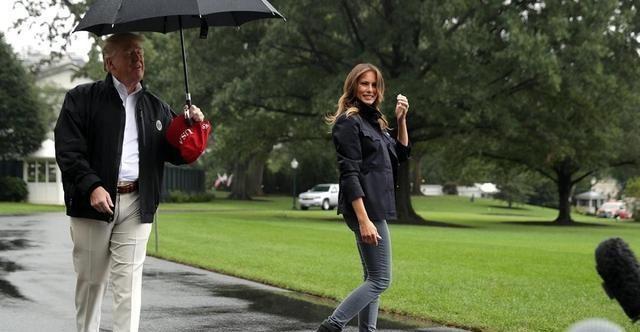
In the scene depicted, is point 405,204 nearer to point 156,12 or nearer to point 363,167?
point 363,167

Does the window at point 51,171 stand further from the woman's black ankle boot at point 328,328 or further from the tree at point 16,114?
the woman's black ankle boot at point 328,328

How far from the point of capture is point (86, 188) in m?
4.66

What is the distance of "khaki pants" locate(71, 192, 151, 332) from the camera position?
489 centimetres

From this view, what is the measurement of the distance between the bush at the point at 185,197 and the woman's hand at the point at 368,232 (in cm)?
4599

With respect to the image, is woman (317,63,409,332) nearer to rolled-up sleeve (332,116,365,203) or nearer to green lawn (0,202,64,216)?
rolled-up sleeve (332,116,365,203)

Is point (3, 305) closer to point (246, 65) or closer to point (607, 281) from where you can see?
point (607, 281)

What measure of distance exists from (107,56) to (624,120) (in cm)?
3799

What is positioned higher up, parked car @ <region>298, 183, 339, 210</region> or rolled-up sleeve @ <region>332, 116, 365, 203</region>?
rolled-up sleeve @ <region>332, 116, 365, 203</region>

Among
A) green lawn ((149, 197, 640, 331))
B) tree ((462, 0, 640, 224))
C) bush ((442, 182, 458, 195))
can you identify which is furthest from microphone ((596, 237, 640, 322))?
bush ((442, 182, 458, 195))

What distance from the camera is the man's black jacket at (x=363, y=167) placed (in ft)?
17.7

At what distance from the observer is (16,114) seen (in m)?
43.8

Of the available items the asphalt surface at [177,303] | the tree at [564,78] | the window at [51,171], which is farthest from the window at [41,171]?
the asphalt surface at [177,303]

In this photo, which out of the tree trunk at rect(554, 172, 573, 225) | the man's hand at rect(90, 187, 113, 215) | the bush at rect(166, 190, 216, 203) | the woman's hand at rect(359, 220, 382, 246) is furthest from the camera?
the bush at rect(166, 190, 216, 203)

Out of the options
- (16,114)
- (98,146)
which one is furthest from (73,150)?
(16,114)
